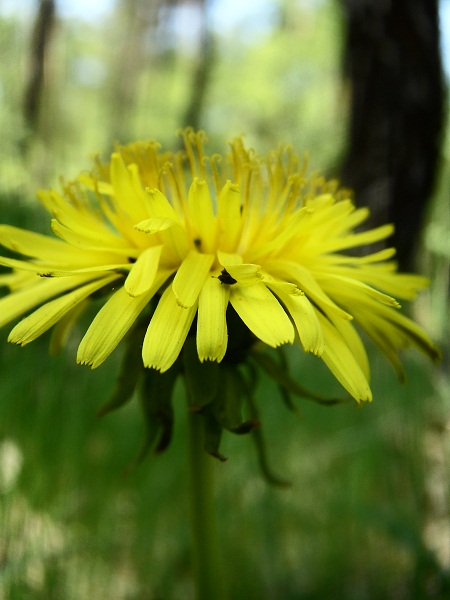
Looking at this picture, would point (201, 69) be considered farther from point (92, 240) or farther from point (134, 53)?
point (92, 240)

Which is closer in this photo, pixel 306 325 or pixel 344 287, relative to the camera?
pixel 306 325

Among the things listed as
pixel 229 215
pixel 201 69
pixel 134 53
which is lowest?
pixel 229 215

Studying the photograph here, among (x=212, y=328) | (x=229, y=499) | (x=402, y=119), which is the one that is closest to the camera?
(x=212, y=328)

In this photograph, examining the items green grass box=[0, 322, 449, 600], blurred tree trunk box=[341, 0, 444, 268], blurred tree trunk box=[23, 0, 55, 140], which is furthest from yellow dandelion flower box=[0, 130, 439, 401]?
blurred tree trunk box=[23, 0, 55, 140]

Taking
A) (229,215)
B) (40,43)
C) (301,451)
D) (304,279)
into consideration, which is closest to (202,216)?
(229,215)

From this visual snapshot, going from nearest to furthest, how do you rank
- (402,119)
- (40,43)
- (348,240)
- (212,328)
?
(212,328) → (348,240) → (402,119) → (40,43)

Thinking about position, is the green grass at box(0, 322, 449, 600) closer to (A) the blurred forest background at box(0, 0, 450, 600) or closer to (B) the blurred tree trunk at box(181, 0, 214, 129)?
(A) the blurred forest background at box(0, 0, 450, 600)

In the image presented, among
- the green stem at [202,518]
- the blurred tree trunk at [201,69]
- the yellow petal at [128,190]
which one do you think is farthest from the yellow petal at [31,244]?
the blurred tree trunk at [201,69]
